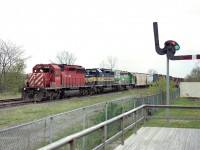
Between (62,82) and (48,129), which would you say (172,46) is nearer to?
(48,129)

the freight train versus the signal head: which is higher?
the signal head

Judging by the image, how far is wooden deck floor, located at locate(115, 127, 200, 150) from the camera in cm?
891

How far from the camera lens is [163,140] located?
9.92 m

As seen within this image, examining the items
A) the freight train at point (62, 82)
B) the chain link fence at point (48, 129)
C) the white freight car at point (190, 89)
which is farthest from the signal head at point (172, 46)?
the white freight car at point (190, 89)

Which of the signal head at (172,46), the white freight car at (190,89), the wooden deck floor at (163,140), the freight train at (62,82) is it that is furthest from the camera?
the white freight car at (190,89)

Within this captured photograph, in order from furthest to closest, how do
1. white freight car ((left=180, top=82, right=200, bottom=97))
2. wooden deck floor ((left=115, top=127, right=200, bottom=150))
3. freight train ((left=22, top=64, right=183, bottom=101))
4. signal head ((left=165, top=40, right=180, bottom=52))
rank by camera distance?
white freight car ((left=180, top=82, right=200, bottom=97)) → freight train ((left=22, top=64, right=183, bottom=101)) → signal head ((left=165, top=40, right=180, bottom=52)) → wooden deck floor ((left=115, top=127, right=200, bottom=150))

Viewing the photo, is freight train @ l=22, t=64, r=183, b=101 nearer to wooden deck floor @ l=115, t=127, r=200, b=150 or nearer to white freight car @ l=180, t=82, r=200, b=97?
white freight car @ l=180, t=82, r=200, b=97

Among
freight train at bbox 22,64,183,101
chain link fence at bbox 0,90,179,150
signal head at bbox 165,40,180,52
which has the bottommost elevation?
chain link fence at bbox 0,90,179,150

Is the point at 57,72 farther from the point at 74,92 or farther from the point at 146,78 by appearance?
the point at 146,78

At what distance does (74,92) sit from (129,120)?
23.1 metres

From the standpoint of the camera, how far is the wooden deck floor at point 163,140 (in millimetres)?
8906

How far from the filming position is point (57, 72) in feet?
108

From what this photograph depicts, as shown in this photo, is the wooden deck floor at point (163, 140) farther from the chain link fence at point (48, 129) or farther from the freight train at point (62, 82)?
the freight train at point (62, 82)

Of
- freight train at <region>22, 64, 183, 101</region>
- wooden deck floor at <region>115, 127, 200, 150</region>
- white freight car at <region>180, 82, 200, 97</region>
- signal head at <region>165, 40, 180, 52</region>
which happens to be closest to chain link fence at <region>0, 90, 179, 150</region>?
wooden deck floor at <region>115, 127, 200, 150</region>
